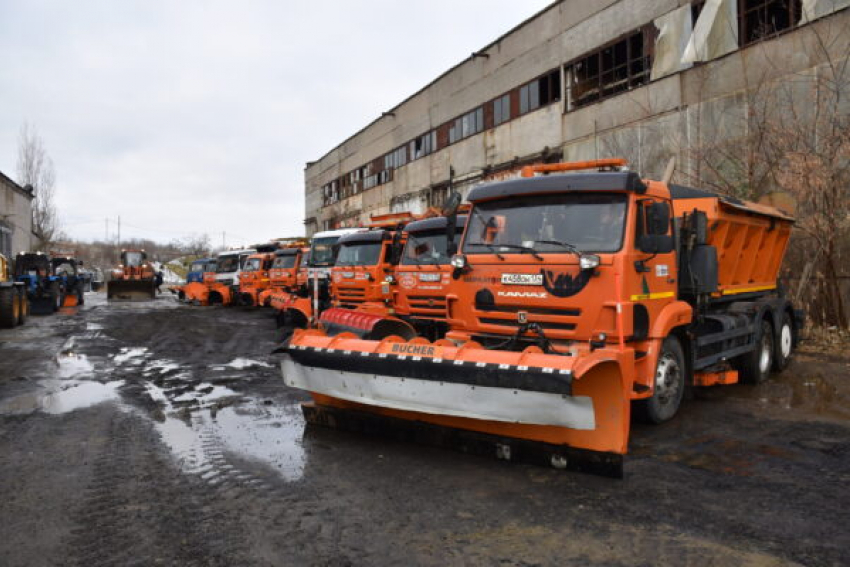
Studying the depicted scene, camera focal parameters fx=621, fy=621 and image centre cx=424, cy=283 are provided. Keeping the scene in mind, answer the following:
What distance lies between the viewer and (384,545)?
3.91m

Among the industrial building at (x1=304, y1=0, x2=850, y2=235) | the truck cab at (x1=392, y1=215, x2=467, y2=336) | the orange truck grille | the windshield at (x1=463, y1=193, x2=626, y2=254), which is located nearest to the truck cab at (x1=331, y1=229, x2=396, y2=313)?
the truck cab at (x1=392, y1=215, x2=467, y2=336)

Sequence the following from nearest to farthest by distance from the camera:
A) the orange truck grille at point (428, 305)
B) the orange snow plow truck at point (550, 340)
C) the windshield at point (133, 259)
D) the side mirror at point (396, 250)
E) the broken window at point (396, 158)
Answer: the orange snow plow truck at point (550, 340) → the orange truck grille at point (428, 305) → the side mirror at point (396, 250) → the windshield at point (133, 259) → the broken window at point (396, 158)

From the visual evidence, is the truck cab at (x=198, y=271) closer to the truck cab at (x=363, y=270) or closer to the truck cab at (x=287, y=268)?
the truck cab at (x=287, y=268)

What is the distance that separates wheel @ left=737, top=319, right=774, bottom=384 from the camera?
361 inches

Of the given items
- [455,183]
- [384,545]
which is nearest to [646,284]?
[384,545]

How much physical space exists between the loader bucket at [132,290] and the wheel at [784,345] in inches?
1290

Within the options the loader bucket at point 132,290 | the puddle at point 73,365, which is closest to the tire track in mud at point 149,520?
the puddle at point 73,365

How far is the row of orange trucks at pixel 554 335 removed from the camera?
5082mm

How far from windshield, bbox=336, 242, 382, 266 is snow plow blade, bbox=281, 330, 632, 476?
734 centimetres

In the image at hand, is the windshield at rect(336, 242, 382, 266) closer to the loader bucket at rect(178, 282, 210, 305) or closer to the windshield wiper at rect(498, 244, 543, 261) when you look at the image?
the windshield wiper at rect(498, 244, 543, 261)

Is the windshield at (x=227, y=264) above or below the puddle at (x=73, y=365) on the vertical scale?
Answer: above

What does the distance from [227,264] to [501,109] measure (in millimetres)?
15002

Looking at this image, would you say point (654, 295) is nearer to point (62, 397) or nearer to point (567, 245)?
point (567, 245)

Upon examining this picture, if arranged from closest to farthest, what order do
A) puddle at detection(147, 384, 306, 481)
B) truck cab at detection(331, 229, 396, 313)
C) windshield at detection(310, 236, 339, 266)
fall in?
1. puddle at detection(147, 384, 306, 481)
2. truck cab at detection(331, 229, 396, 313)
3. windshield at detection(310, 236, 339, 266)
